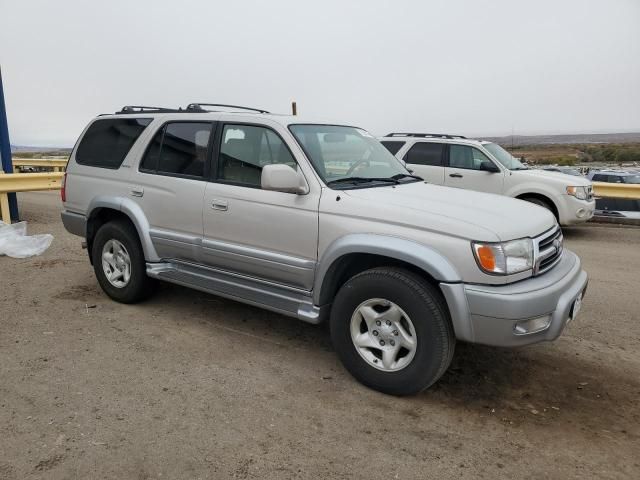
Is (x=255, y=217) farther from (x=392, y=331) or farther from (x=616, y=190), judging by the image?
(x=616, y=190)

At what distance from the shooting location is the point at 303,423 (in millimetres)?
3049

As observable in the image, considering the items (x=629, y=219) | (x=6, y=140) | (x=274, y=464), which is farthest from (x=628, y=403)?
(x=6, y=140)

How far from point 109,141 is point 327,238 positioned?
285 centimetres

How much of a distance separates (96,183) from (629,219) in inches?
396

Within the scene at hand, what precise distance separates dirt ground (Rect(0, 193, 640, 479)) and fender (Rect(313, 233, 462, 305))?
2.49ft

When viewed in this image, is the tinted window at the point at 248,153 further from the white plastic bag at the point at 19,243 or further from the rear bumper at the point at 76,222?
the white plastic bag at the point at 19,243

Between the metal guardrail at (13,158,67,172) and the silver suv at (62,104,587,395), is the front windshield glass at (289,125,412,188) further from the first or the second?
the metal guardrail at (13,158,67,172)

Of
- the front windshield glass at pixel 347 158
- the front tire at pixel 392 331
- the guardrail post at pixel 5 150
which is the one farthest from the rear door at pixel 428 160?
the guardrail post at pixel 5 150

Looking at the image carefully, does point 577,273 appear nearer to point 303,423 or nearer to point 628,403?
point 628,403

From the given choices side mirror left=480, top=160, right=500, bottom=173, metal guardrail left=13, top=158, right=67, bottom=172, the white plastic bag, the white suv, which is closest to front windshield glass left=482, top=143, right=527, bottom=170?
the white suv

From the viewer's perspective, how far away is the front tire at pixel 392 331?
313cm

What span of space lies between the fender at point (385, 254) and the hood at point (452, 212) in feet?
0.45

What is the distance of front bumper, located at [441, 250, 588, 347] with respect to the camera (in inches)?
117

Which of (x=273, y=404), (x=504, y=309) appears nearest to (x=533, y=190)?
(x=504, y=309)
